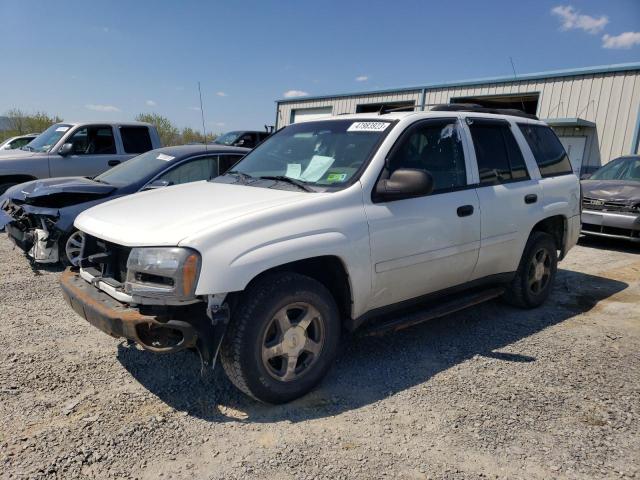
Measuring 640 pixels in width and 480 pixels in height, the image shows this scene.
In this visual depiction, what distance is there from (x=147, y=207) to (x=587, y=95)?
49.7ft

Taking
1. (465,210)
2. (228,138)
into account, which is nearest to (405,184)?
(465,210)

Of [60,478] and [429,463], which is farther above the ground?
[60,478]

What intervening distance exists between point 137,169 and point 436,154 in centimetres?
419

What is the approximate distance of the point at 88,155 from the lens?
885 centimetres

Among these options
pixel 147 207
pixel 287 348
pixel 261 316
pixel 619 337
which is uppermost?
pixel 147 207

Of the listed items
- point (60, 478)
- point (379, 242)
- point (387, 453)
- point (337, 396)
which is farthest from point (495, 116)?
point (60, 478)

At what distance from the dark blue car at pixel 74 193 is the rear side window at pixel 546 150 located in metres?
3.80

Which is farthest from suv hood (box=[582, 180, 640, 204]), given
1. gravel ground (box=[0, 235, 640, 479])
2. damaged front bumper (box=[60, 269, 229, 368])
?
damaged front bumper (box=[60, 269, 229, 368])

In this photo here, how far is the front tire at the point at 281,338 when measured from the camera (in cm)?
286

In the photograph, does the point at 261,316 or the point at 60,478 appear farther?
the point at 261,316

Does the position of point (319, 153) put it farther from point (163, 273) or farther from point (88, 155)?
point (88, 155)

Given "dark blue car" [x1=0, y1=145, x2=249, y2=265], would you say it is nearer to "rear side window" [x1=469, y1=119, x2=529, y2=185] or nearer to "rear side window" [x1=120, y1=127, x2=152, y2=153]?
"rear side window" [x1=120, y1=127, x2=152, y2=153]

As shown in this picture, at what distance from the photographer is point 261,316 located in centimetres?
288

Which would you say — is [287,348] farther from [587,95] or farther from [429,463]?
[587,95]
